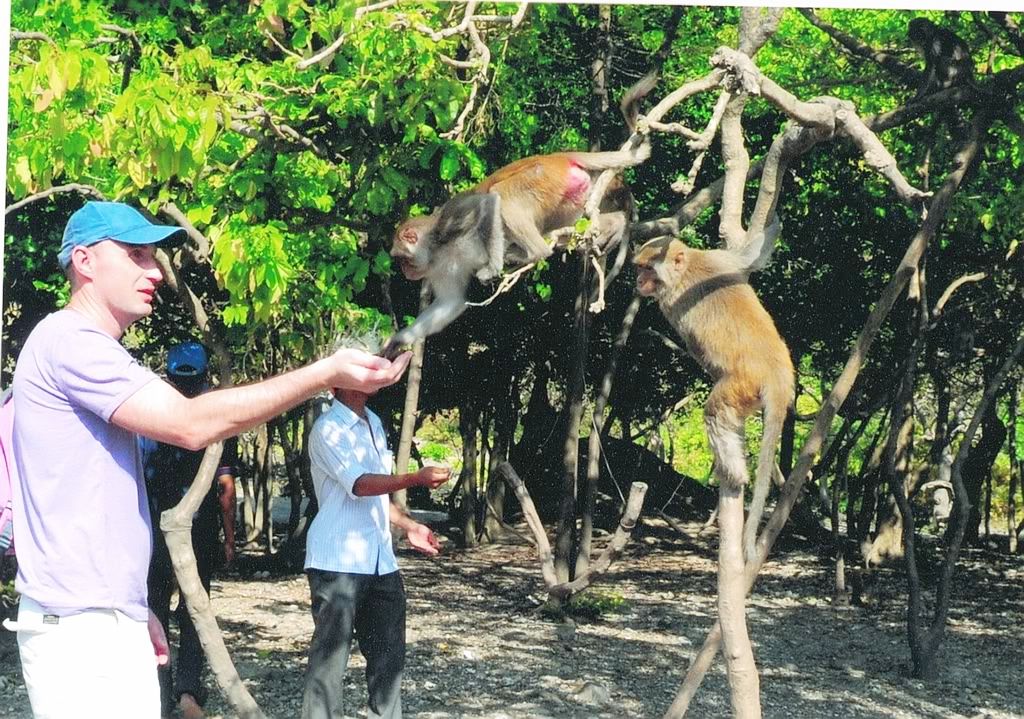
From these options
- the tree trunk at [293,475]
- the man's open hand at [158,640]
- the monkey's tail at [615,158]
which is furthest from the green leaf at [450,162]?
the tree trunk at [293,475]

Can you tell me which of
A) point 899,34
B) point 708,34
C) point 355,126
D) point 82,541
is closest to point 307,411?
point 355,126

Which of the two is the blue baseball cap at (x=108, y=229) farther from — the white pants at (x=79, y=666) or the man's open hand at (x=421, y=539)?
the man's open hand at (x=421, y=539)

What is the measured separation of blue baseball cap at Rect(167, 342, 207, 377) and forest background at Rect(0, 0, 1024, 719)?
43cm

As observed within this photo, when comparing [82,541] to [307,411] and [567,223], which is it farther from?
[307,411]

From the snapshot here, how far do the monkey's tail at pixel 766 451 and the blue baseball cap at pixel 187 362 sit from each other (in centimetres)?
240

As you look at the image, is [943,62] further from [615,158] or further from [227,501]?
[227,501]

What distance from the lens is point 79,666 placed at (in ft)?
8.53

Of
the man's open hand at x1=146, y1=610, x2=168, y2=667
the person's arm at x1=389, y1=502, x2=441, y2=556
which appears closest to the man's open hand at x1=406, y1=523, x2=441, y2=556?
the person's arm at x1=389, y1=502, x2=441, y2=556

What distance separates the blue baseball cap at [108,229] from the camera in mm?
2627

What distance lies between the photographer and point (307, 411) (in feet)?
30.0

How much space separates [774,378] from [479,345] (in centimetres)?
724

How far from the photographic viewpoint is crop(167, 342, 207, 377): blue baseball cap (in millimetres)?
5363

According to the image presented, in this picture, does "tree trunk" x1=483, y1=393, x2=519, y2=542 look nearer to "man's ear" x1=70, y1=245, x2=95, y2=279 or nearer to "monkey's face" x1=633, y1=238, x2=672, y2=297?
"monkey's face" x1=633, y1=238, x2=672, y2=297

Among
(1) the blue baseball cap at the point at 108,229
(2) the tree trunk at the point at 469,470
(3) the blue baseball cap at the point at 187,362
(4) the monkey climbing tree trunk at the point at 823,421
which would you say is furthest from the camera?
(2) the tree trunk at the point at 469,470
